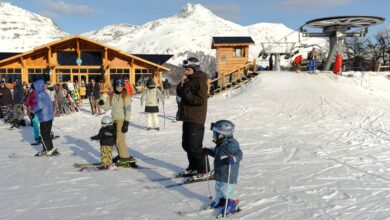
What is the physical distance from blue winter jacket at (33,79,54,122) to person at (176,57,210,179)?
3592mm

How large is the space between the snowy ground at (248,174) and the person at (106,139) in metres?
0.30

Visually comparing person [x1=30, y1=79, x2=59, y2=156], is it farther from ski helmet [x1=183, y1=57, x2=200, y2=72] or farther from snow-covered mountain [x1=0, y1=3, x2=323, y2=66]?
snow-covered mountain [x1=0, y1=3, x2=323, y2=66]

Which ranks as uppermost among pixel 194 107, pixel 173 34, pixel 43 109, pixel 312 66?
pixel 173 34

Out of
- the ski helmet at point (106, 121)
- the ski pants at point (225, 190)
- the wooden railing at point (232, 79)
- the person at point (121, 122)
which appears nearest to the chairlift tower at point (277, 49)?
the wooden railing at point (232, 79)

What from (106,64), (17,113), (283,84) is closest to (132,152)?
(17,113)

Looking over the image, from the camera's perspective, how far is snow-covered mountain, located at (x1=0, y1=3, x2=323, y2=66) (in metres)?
114

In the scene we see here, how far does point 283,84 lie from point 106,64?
14349mm

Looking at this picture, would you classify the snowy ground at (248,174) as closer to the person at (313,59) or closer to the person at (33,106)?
the person at (33,106)

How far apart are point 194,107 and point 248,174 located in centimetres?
160

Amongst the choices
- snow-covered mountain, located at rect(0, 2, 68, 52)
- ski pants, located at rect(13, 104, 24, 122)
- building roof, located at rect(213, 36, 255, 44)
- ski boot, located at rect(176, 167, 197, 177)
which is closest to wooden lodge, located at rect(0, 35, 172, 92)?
building roof, located at rect(213, 36, 255, 44)

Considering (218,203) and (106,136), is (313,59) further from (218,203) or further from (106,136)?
(218,203)

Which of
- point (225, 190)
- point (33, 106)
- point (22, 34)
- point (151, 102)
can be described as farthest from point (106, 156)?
point (22, 34)

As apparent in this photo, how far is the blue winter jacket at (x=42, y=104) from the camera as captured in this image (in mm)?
7270

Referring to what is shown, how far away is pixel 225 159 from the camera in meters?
3.92
